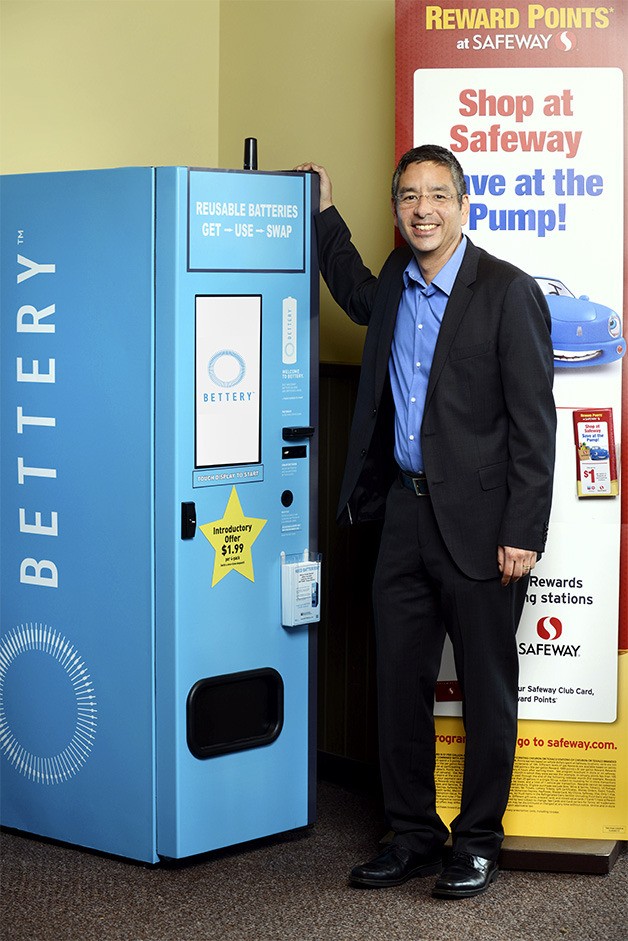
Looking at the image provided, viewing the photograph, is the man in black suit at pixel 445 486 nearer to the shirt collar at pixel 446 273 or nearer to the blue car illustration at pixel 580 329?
the shirt collar at pixel 446 273

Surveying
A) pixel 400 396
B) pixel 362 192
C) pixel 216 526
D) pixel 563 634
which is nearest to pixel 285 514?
pixel 216 526

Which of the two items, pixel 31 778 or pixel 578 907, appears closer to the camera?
pixel 578 907

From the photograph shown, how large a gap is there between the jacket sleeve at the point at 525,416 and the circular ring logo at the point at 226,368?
67 cm

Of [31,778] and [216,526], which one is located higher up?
[216,526]

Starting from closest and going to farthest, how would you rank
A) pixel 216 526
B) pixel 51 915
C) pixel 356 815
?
pixel 51 915
pixel 216 526
pixel 356 815

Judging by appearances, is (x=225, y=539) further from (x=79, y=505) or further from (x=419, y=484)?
(x=419, y=484)

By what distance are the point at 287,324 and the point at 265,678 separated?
947 millimetres

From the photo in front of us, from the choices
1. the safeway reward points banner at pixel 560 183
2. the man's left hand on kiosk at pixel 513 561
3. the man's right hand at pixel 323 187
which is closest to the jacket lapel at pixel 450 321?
the safeway reward points banner at pixel 560 183

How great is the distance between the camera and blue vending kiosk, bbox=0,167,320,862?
133 inches

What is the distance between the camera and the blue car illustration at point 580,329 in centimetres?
347

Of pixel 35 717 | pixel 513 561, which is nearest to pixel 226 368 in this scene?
pixel 513 561

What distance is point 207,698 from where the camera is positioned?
3533 mm

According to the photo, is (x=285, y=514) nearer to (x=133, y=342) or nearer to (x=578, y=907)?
(x=133, y=342)

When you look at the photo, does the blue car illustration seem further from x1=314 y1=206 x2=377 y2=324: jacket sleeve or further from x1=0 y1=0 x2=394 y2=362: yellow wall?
x1=0 y1=0 x2=394 y2=362: yellow wall
